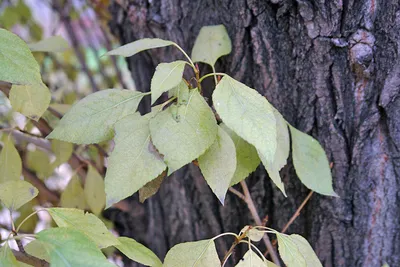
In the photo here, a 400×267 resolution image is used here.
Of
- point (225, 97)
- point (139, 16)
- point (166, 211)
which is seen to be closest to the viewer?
point (225, 97)

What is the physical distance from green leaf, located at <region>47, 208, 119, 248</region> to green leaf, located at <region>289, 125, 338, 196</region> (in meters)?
0.38

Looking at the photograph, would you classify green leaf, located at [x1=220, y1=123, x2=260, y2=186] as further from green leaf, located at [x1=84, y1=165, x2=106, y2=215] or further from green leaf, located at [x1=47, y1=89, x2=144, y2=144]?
green leaf, located at [x1=84, y1=165, x2=106, y2=215]

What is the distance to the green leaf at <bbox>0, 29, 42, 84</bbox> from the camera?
61 centimetres

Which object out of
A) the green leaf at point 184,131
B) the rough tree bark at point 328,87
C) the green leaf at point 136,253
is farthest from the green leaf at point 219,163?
the rough tree bark at point 328,87

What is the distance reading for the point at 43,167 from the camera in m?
1.27

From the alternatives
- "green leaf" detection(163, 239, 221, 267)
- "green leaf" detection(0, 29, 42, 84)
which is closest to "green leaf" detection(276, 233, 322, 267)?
"green leaf" detection(163, 239, 221, 267)

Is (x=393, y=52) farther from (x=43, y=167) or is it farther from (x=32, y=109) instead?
(x=43, y=167)

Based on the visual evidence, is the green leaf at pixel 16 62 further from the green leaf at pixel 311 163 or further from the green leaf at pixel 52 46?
the green leaf at pixel 311 163

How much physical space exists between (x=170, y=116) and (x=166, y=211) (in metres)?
0.61

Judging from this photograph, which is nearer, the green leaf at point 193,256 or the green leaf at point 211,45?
the green leaf at point 193,256

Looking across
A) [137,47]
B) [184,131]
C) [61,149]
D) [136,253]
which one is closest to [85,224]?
[136,253]

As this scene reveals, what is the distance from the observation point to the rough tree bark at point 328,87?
0.84 m

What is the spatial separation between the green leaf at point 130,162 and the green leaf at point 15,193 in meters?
0.15

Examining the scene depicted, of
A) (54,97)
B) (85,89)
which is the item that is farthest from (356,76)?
(85,89)
